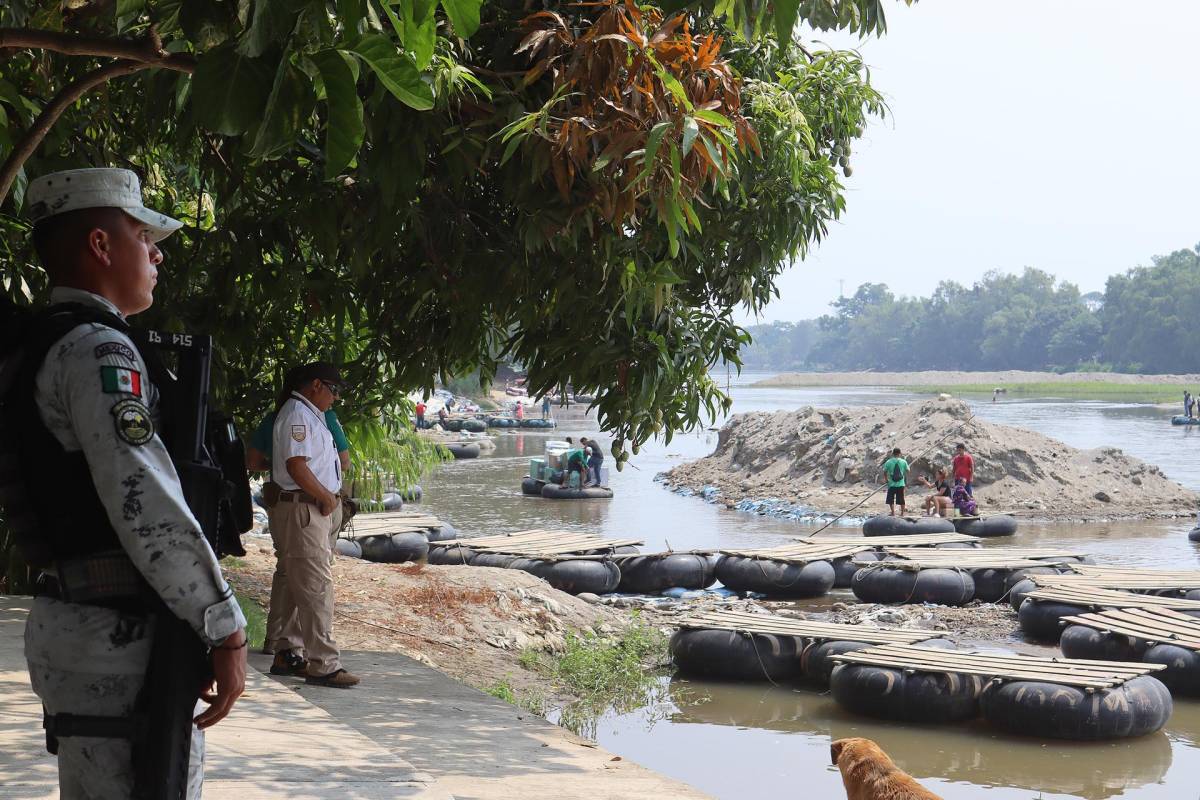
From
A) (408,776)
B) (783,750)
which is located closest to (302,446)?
(408,776)

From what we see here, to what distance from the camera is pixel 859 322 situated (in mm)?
192625

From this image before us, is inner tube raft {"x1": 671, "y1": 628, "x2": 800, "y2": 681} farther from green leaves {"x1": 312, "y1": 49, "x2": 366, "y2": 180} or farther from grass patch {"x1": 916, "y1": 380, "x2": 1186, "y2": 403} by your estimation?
grass patch {"x1": 916, "y1": 380, "x2": 1186, "y2": 403}

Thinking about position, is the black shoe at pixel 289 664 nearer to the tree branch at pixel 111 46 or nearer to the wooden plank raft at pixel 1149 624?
the tree branch at pixel 111 46

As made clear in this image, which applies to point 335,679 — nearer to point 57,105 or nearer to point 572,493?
point 57,105

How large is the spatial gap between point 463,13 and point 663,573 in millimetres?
15057

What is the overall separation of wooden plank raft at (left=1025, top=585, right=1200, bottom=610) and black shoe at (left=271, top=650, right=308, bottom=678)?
977cm

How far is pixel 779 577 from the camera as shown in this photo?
650 inches

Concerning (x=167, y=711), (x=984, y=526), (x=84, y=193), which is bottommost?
(x=984, y=526)

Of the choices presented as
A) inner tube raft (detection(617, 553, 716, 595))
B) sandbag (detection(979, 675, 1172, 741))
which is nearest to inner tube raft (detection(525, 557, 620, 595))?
inner tube raft (detection(617, 553, 716, 595))

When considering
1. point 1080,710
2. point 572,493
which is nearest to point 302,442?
point 1080,710

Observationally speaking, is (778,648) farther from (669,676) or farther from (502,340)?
(502,340)

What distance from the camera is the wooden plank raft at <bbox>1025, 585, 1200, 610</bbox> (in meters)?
13.4

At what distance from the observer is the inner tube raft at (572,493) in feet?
Answer: 99.3

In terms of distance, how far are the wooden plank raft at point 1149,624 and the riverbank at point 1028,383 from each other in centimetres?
9085
